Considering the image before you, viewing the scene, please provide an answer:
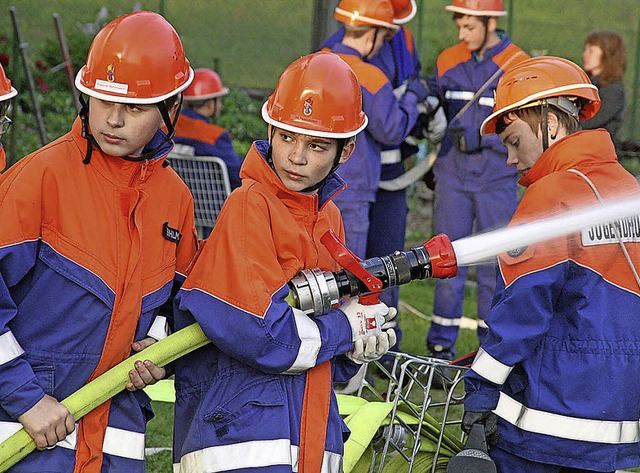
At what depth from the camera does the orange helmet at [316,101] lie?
3.24m

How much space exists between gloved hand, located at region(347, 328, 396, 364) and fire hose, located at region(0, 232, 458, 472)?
12 centimetres

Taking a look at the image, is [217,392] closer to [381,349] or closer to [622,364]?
[381,349]

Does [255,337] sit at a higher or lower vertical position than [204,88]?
higher

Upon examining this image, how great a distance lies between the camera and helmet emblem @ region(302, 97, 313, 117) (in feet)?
10.6

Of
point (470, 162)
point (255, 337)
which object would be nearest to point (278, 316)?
point (255, 337)

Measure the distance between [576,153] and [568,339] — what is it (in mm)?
636

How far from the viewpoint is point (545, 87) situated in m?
3.67

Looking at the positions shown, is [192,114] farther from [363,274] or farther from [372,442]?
[363,274]

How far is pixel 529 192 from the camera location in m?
3.55

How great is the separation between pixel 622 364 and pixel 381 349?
0.85 metres

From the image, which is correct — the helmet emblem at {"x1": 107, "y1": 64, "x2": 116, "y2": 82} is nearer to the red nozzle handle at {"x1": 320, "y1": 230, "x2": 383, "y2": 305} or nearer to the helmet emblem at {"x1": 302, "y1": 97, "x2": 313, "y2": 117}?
the helmet emblem at {"x1": 302, "y1": 97, "x2": 313, "y2": 117}

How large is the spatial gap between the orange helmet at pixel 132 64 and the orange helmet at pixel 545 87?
1.23 m

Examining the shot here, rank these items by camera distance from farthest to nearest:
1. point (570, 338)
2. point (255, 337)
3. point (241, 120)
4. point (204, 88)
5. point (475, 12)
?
point (241, 120) < point (204, 88) < point (475, 12) < point (570, 338) < point (255, 337)

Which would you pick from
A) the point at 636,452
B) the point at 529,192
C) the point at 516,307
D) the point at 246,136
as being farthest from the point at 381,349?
the point at 246,136
